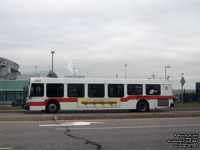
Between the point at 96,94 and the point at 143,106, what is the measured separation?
377 cm

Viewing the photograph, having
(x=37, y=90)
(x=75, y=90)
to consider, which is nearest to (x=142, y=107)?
(x=75, y=90)

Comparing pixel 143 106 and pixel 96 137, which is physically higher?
pixel 143 106

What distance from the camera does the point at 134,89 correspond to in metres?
A: 25.0

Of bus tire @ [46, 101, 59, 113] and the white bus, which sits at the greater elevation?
the white bus

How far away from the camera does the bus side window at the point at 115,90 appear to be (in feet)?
80.5

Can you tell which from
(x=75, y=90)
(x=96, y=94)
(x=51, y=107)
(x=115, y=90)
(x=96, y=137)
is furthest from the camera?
(x=115, y=90)

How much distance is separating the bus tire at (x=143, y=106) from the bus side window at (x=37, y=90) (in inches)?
286

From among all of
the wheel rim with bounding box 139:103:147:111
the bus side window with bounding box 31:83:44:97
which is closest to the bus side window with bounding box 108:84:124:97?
the wheel rim with bounding box 139:103:147:111

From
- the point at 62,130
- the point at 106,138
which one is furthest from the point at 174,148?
the point at 62,130

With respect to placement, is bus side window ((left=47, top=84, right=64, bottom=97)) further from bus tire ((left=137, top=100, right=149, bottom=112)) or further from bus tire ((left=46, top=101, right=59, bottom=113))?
bus tire ((left=137, top=100, right=149, bottom=112))

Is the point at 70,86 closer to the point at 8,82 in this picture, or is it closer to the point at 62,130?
the point at 62,130

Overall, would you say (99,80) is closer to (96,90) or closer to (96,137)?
(96,90)

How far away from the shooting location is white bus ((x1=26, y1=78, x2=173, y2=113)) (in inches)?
918

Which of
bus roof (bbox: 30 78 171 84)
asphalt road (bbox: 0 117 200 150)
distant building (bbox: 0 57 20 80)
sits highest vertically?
distant building (bbox: 0 57 20 80)
